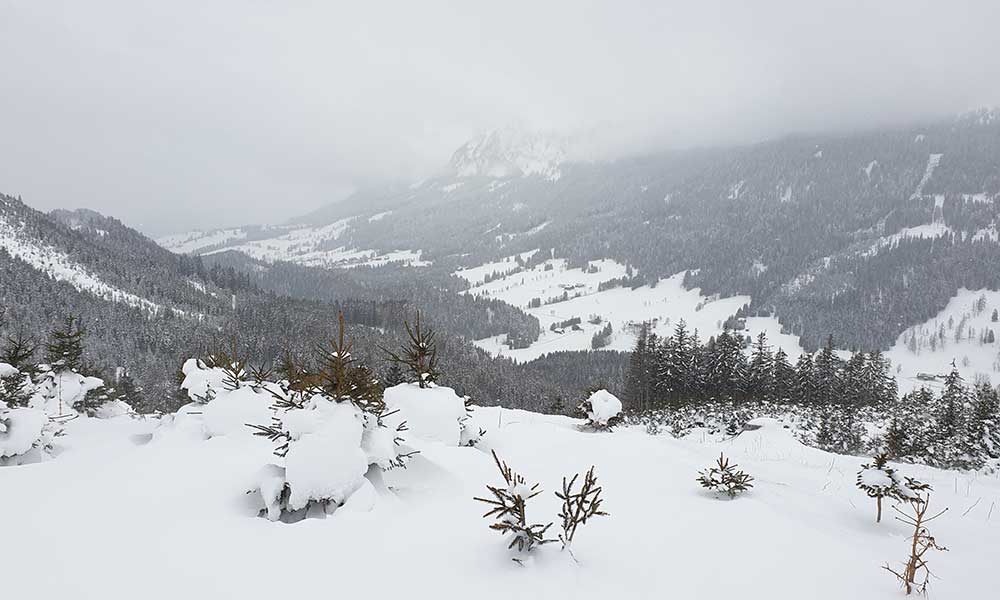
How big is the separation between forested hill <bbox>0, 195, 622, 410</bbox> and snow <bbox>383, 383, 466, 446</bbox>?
269 feet

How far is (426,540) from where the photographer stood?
15.9 feet

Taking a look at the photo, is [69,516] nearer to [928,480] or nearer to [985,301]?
[928,480]

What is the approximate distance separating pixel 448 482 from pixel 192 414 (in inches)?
355

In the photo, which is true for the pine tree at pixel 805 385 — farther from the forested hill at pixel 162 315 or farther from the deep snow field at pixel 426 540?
the forested hill at pixel 162 315

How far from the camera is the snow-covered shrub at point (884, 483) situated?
6.42 m

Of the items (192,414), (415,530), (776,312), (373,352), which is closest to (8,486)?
(415,530)

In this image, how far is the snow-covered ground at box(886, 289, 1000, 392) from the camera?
5032 inches

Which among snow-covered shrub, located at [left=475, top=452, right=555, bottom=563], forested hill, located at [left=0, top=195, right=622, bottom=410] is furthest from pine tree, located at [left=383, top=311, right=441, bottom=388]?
forested hill, located at [left=0, top=195, right=622, bottom=410]

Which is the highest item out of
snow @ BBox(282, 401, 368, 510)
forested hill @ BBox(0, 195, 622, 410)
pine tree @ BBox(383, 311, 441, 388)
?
pine tree @ BBox(383, 311, 441, 388)

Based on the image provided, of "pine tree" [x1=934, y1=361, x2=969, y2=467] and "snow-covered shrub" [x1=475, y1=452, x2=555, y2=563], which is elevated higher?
"snow-covered shrub" [x1=475, y1=452, x2=555, y2=563]

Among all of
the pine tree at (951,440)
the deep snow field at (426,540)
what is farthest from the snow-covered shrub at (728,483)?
the pine tree at (951,440)

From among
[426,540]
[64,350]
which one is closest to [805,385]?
[426,540]

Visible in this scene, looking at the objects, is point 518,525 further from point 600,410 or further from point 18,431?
point 600,410

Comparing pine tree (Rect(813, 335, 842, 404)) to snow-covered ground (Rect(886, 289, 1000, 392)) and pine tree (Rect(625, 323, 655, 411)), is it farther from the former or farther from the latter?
snow-covered ground (Rect(886, 289, 1000, 392))
